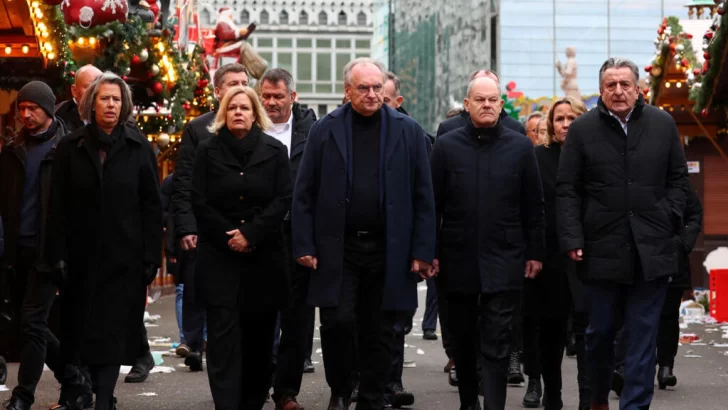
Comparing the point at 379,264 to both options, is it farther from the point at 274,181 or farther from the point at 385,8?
the point at 385,8

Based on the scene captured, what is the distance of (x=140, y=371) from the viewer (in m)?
11.0

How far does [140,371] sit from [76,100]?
7.68 ft

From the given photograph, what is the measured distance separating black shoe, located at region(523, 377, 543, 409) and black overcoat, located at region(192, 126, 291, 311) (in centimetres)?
217

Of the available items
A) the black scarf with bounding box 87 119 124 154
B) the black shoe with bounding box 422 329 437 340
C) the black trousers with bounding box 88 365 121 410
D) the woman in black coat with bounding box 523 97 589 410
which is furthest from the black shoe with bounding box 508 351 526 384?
the black shoe with bounding box 422 329 437 340

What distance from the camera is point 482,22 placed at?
87.2m

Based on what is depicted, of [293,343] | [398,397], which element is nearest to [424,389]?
[398,397]

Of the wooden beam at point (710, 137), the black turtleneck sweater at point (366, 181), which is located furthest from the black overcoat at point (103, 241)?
the wooden beam at point (710, 137)

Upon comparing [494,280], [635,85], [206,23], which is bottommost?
[494,280]

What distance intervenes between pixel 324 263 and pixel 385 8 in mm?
111914

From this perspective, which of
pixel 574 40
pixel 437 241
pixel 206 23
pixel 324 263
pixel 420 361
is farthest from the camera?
→ pixel 206 23

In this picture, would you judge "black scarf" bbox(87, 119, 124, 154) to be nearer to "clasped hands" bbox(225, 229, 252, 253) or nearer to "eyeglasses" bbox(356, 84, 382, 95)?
"clasped hands" bbox(225, 229, 252, 253)

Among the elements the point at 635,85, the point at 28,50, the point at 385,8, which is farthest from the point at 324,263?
the point at 385,8

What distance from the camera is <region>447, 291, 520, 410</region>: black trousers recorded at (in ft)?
26.9

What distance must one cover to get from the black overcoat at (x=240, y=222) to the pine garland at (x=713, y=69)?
642cm
